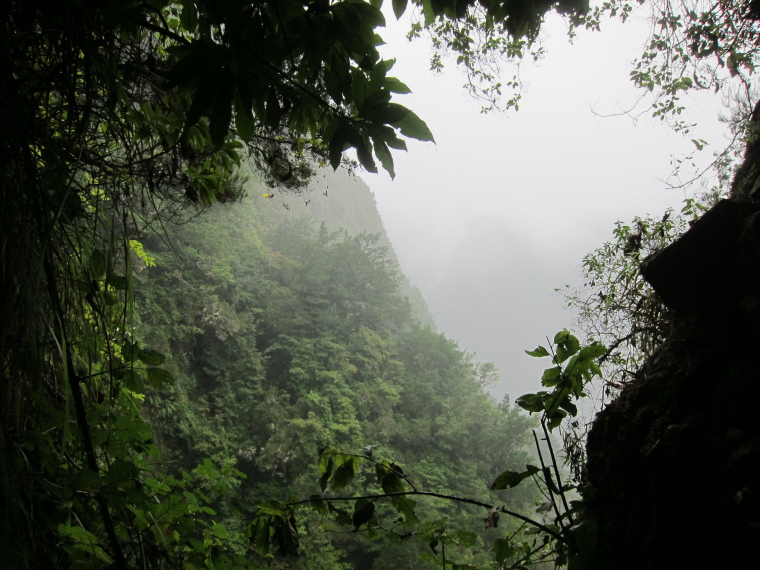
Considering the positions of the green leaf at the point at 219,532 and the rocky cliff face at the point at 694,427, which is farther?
the green leaf at the point at 219,532

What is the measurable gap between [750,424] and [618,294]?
6.33 feet

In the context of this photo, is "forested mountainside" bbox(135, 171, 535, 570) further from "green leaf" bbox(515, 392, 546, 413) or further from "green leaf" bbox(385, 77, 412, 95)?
"green leaf" bbox(385, 77, 412, 95)

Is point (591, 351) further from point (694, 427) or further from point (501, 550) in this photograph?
point (501, 550)

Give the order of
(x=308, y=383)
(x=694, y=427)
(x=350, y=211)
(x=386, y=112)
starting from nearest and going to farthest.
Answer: (x=386, y=112), (x=694, y=427), (x=308, y=383), (x=350, y=211)

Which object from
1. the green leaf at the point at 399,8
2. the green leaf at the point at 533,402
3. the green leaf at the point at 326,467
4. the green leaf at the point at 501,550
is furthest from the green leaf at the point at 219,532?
the green leaf at the point at 399,8

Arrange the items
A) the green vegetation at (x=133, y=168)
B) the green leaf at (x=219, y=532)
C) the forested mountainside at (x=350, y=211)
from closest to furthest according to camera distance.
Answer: the green vegetation at (x=133, y=168), the green leaf at (x=219, y=532), the forested mountainside at (x=350, y=211)

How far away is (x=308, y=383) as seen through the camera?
1358cm

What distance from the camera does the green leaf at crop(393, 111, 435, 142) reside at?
59cm

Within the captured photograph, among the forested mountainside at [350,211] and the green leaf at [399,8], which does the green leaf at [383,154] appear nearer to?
the green leaf at [399,8]

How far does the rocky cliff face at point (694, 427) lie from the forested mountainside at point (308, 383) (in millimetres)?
8208

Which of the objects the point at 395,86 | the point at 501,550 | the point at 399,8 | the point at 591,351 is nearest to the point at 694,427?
the point at 591,351

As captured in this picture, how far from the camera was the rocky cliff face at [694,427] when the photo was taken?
61cm

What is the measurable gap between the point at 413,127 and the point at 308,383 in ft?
44.9

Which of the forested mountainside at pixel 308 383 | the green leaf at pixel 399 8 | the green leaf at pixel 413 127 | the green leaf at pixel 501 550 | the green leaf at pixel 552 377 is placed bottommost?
the green leaf at pixel 501 550
